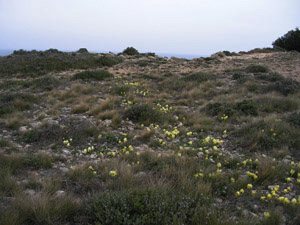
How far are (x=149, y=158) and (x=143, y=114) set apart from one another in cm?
225

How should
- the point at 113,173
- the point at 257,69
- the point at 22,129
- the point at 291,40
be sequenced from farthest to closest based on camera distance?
1. the point at 291,40
2. the point at 257,69
3. the point at 22,129
4. the point at 113,173

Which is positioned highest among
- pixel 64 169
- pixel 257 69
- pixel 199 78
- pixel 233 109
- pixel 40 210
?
pixel 257 69

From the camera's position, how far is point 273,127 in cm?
494

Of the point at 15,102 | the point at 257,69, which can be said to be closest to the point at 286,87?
the point at 257,69

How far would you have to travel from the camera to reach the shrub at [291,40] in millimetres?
30328

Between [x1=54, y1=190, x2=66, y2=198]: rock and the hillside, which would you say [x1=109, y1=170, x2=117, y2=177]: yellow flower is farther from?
[x1=54, y1=190, x2=66, y2=198]: rock

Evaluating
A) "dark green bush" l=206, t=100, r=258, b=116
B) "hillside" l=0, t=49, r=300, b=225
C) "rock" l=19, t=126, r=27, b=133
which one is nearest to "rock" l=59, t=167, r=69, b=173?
"hillside" l=0, t=49, r=300, b=225

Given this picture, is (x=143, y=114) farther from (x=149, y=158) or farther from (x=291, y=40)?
(x=291, y=40)

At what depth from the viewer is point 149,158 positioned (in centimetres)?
388

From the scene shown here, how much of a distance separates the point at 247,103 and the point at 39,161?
5.52 metres

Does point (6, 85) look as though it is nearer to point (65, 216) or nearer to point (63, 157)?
point (63, 157)

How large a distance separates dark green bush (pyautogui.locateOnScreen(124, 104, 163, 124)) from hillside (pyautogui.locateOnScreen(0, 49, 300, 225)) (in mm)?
28

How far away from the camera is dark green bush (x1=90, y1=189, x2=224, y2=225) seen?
233 cm

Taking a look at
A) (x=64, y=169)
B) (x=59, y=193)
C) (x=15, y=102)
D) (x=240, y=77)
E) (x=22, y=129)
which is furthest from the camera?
(x=240, y=77)
